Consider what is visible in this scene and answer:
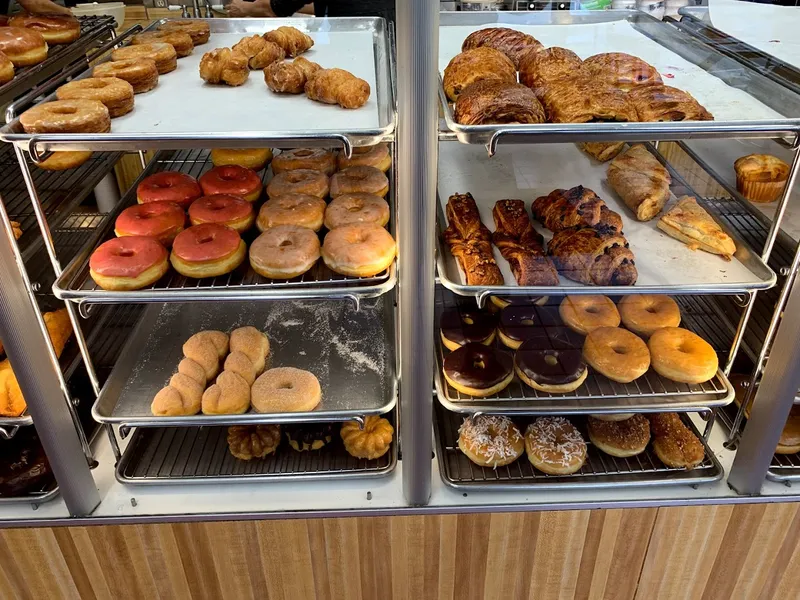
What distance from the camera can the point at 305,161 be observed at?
2.65 meters

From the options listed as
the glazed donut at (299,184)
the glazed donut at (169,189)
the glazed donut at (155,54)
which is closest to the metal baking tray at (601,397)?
the glazed donut at (299,184)

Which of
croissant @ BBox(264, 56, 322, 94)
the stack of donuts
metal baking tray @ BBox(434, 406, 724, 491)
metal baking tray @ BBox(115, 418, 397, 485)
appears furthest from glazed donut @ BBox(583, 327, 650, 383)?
croissant @ BBox(264, 56, 322, 94)

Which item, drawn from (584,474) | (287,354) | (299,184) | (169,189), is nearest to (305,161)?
(299,184)

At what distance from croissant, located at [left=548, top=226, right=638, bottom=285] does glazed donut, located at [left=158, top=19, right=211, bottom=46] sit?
1.62 m

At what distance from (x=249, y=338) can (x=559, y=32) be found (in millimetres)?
1717

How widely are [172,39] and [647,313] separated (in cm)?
210

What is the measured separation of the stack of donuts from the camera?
2291 millimetres

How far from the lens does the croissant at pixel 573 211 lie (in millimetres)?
2312

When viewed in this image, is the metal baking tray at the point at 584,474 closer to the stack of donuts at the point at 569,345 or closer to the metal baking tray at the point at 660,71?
the stack of donuts at the point at 569,345

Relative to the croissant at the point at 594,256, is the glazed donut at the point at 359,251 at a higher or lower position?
higher

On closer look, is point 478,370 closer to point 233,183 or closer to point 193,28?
point 233,183

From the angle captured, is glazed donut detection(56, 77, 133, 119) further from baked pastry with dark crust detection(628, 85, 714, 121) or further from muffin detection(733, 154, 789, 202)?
muffin detection(733, 154, 789, 202)

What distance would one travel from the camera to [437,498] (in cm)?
227

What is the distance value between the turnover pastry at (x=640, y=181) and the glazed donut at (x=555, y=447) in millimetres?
831
